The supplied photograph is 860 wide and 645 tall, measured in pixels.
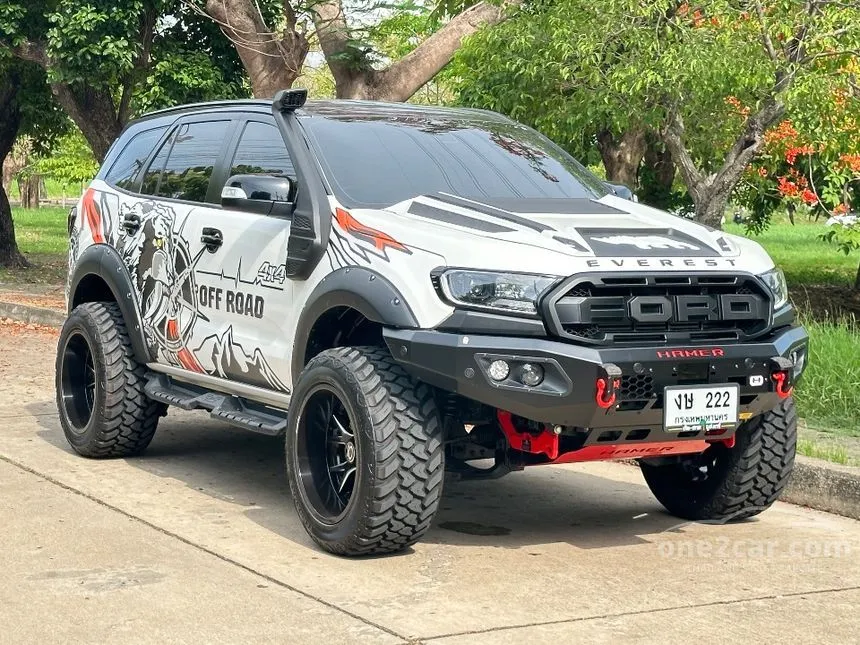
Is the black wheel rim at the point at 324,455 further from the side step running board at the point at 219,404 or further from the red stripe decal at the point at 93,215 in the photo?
the red stripe decal at the point at 93,215

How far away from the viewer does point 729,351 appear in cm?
569

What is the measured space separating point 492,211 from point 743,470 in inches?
64.4

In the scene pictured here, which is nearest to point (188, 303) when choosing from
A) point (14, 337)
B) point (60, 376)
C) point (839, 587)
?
point (60, 376)

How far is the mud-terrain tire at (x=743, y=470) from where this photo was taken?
638 centimetres

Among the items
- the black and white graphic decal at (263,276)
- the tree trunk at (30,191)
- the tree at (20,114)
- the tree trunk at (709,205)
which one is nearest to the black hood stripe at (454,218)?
the black and white graphic decal at (263,276)

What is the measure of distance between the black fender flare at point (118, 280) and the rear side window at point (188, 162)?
437mm

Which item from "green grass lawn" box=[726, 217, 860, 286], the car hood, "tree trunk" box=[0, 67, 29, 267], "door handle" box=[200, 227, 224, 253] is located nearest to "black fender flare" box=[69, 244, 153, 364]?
"door handle" box=[200, 227, 224, 253]

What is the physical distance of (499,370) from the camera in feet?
17.9

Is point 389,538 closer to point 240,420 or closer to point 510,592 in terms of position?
point 510,592

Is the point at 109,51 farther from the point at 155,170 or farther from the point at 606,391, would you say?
the point at 606,391

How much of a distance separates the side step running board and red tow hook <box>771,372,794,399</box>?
212 centimetres

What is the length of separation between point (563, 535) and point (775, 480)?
984mm

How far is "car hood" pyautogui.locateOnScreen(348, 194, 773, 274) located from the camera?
5531 mm

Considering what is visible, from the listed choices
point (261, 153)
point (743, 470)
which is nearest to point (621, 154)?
point (261, 153)
